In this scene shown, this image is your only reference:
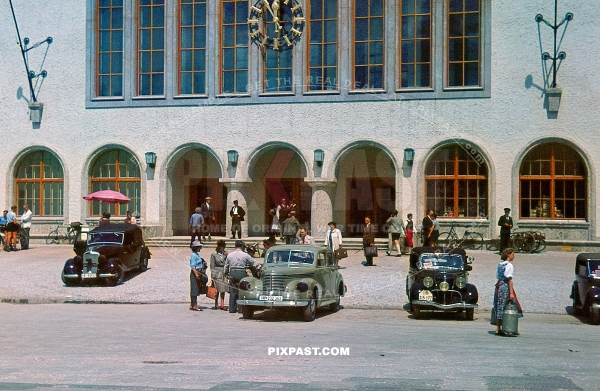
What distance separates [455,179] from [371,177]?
380 cm

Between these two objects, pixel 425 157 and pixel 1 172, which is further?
pixel 1 172

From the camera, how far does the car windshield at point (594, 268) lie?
17734mm

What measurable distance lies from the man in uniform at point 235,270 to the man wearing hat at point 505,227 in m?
11.4

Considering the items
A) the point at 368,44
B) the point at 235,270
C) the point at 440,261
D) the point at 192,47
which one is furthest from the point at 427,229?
the point at 192,47

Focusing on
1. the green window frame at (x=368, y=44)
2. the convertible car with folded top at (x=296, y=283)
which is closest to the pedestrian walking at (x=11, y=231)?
the green window frame at (x=368, y=44)

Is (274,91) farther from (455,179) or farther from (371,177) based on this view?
(455,179)

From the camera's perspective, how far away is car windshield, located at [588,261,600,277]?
17734mm

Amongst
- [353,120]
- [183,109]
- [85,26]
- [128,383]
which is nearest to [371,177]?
[353,120]

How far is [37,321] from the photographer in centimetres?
1684

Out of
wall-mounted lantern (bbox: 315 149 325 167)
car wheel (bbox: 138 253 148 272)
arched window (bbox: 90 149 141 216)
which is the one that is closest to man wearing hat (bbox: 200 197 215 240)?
arched window (bbox: 90 149 141 216)

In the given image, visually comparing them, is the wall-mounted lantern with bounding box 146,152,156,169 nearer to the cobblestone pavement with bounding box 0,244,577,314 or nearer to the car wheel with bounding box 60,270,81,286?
the cobblestone pavement with bounding box 0,244,577,314

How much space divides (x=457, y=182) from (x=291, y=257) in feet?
46.2

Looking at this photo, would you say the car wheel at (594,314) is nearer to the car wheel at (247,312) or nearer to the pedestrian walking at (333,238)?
the car wheel at (247,312)

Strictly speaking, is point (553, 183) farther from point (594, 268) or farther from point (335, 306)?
point (335, 306)
